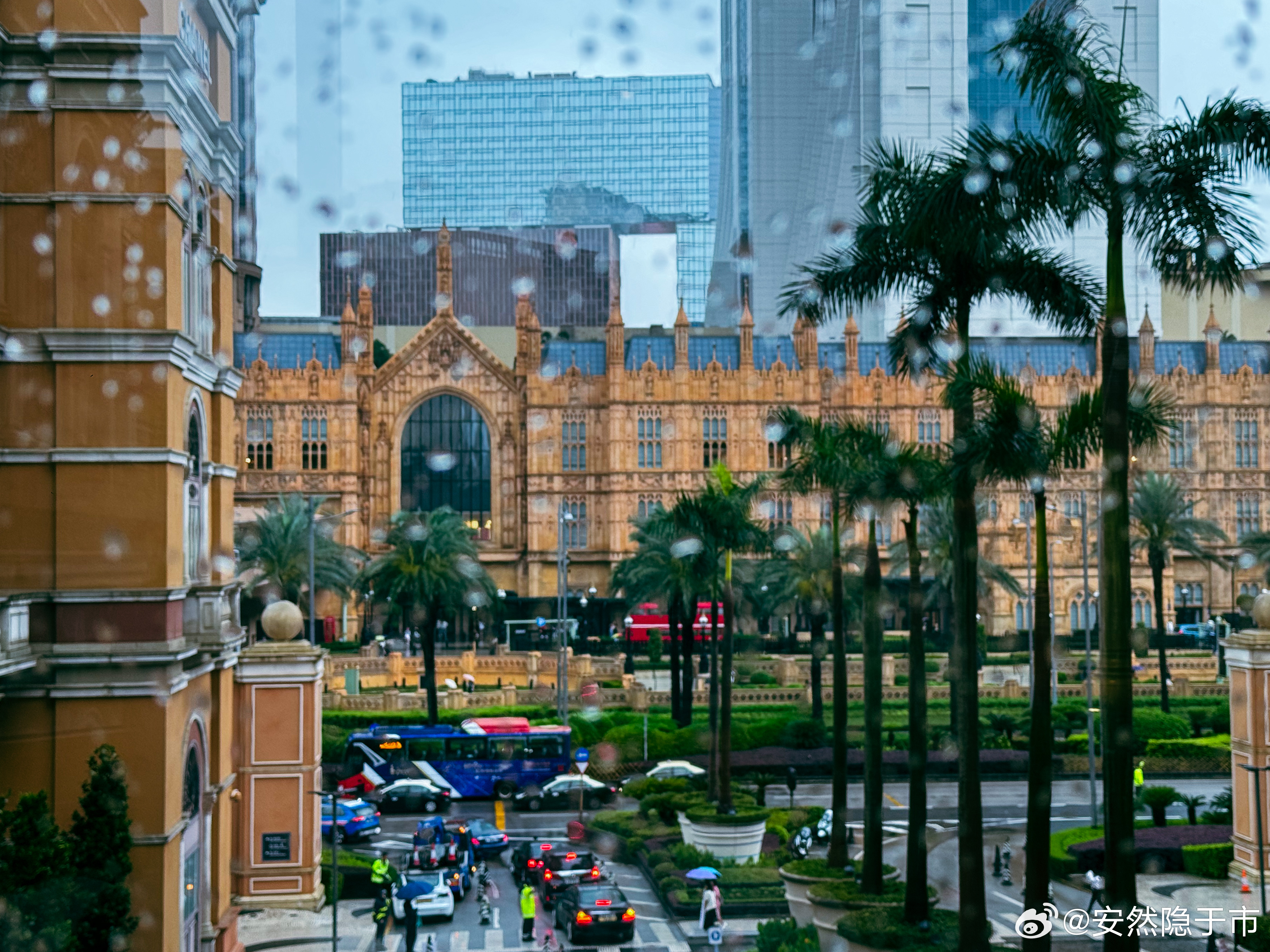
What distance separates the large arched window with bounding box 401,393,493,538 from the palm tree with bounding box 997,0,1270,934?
2690 inches

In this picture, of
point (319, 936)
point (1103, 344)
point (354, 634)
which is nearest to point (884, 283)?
point (1103, 344)

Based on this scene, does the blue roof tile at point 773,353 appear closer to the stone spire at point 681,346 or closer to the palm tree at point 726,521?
the stone spire at point 681,346

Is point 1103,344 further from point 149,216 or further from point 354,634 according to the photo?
point 354,634

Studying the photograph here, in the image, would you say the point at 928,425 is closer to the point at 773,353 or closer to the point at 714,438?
the point at 773,353

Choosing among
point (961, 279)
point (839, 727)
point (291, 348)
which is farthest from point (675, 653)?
point (291, 348)

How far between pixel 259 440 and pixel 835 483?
192 ft

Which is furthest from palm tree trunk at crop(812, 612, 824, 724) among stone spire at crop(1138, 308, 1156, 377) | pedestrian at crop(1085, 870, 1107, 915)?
stone spire at crop(1138, 308, 1156, 377)

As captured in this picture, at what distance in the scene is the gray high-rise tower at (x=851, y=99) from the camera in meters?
107

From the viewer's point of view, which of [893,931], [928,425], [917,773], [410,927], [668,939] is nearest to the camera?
[893,931]

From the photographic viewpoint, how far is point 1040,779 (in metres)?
19.4

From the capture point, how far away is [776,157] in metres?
126

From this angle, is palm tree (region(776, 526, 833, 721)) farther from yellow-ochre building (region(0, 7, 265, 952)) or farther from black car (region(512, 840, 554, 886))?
yellow-ochre building (region(0, 7, 265, 952))

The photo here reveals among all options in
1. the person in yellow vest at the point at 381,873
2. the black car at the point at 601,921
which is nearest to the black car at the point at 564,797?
the person in yellow vest at the point at 381,873

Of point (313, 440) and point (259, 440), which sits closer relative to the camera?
point (259, 440)
